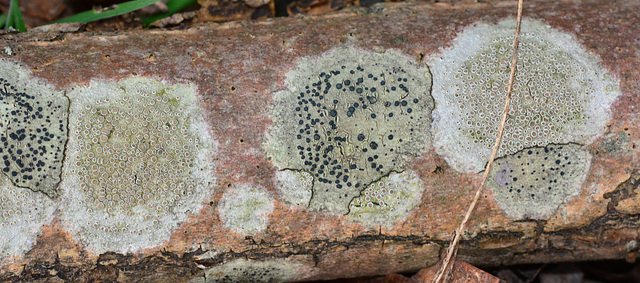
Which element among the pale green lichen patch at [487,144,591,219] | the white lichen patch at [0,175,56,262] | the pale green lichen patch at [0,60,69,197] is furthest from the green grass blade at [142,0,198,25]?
the pale green lichen patch at [487,144,591,219]

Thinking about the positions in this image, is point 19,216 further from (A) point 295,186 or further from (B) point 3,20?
(B) point 3,20

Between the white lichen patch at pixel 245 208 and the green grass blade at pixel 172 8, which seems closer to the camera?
the white lichen patch at pixel 245 208

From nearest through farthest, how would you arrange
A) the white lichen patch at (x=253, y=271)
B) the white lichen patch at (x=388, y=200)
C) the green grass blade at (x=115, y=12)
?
the white lichen patch at (x=388, y=200)
the white lichen patch at (x=253, y=271)
the green grass blade at (x=115, y=12)

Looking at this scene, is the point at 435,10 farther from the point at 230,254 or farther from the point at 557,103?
the point at 230,254

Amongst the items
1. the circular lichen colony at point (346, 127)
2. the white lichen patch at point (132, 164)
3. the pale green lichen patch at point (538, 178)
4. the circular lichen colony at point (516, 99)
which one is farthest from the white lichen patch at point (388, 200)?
the white lichen patch at point (132, 164)

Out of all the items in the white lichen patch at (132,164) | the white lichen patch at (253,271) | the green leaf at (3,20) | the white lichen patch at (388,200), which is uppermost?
the green leaf at (3,20)

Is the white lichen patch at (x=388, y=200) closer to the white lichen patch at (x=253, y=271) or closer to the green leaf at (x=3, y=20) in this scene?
the white lichen patch at (x=253, y=271)

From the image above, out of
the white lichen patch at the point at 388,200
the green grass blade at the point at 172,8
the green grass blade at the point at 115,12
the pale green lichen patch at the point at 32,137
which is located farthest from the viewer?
the green grass blade at the point at 172,8
